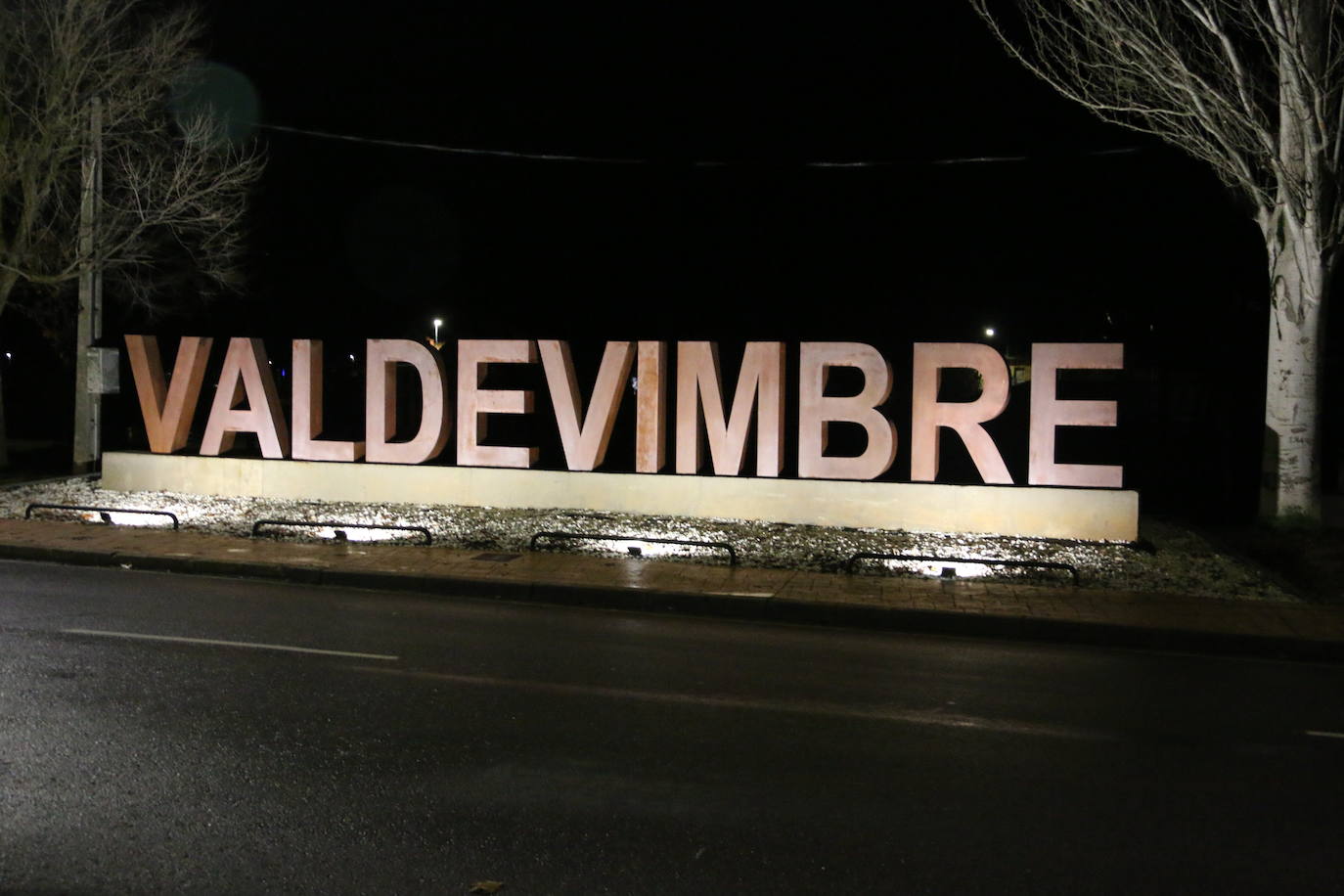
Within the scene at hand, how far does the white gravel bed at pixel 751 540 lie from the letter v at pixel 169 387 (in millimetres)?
1063

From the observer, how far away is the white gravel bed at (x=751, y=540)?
511 inches

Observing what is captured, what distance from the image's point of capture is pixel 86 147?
20.2m

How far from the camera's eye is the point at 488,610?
11289 millimetres

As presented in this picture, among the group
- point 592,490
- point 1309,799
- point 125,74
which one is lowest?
point 1309,799

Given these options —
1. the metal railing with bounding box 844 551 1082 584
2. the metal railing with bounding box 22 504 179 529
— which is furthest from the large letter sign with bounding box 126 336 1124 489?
the metal railing with bounding box 844 551 1082 584

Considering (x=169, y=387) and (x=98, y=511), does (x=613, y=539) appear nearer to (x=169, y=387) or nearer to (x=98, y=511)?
(x=98, y=511)

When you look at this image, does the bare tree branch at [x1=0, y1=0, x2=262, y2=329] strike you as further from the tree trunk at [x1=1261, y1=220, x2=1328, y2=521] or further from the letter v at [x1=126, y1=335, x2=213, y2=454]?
the tree trunk at [x1=1261, y1=220, x2=1328, y2=521]

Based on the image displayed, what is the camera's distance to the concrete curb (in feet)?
33.3

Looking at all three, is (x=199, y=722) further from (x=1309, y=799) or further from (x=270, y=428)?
(x=270, y=428)

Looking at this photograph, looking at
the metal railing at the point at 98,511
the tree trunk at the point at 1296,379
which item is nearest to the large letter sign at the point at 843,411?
the tree trunk at the point at 1296,379

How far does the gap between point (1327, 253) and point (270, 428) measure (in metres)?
15.7

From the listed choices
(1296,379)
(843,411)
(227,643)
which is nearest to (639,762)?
(227,643)

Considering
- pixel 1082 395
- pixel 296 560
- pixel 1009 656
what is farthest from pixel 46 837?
pixel 1082 395

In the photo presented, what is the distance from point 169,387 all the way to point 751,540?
400 inches
